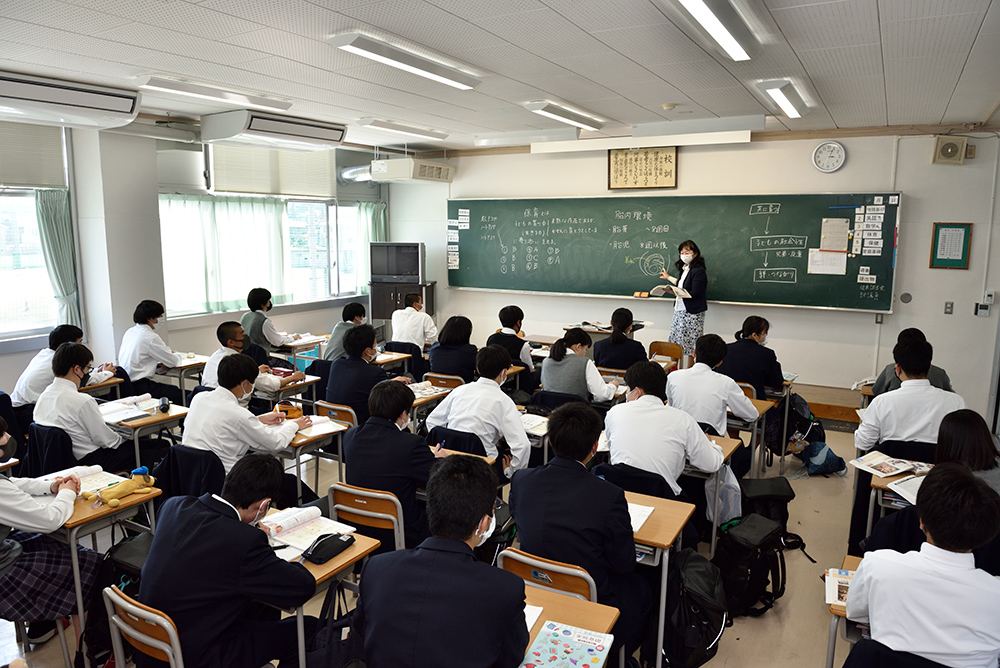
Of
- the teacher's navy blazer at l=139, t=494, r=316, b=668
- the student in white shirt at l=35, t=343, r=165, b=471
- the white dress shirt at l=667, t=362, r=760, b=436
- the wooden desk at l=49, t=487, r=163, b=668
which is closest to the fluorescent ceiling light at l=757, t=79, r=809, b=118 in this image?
the white dress shirt at l=667, t=362, r=760, b=436

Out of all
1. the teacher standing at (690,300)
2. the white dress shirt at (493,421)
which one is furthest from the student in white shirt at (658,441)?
the teacher standing at (690,300)

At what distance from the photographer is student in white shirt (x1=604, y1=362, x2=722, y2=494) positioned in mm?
3191

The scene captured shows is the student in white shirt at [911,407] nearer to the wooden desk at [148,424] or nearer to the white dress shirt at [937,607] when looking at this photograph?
the white dress shirt at [937,607]

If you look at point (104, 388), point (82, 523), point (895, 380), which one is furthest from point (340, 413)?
point (895, 380)

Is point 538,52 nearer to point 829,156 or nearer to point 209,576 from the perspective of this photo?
point 209,576

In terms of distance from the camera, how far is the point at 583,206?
8.71m

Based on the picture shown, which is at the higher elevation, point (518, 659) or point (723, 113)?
point (723, 113)

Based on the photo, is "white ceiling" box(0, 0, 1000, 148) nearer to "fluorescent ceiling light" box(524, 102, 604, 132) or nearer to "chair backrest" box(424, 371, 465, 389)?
"fluorescent ceiling light" box(524, 102, 604, 132)

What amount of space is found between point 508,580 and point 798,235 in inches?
269

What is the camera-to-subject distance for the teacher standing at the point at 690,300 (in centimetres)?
753

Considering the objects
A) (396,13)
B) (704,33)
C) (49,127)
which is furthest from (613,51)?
(49,127)

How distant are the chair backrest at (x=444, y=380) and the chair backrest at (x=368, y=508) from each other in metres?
2.10

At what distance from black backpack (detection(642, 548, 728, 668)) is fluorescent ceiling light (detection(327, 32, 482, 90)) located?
10.7ft

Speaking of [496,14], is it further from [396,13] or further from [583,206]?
[583,206]
